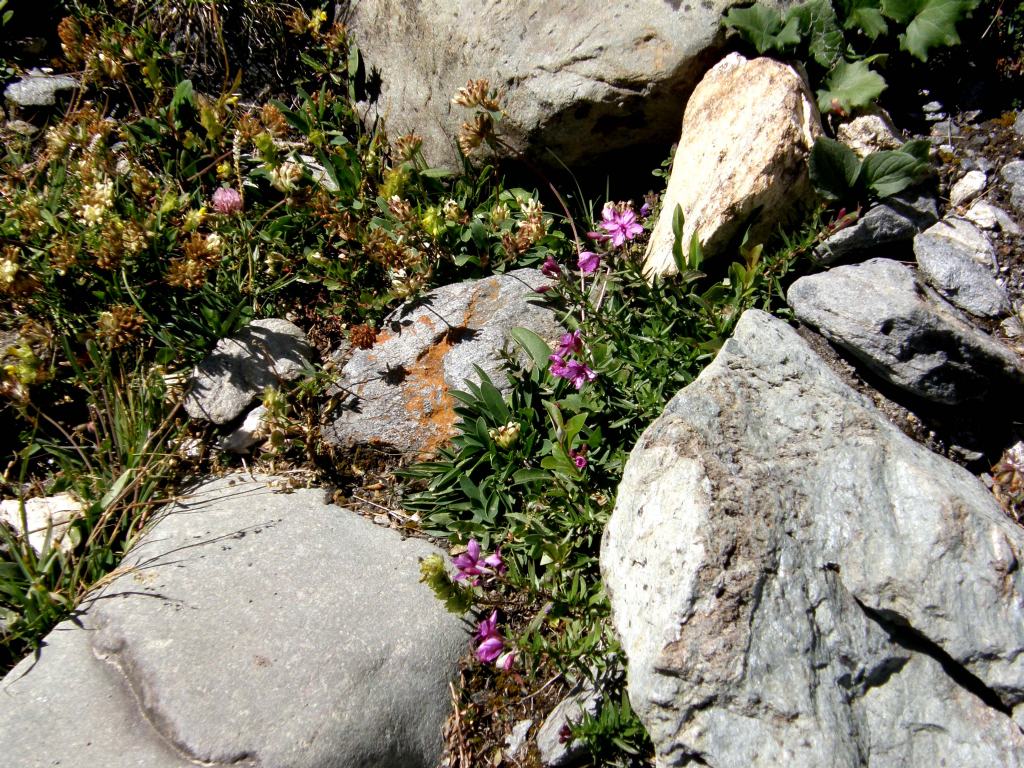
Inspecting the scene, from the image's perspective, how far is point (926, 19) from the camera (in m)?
3.90

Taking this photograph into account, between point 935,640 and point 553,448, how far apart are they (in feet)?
5.47

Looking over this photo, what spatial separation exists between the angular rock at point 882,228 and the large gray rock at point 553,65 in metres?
1.23

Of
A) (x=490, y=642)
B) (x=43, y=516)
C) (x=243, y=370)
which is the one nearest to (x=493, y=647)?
(x=490, y=642)

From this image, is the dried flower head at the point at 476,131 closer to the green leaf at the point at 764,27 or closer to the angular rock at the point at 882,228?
the green leaf at the point at 764,27

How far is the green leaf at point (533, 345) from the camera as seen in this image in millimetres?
3875

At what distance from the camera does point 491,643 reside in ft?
10.4

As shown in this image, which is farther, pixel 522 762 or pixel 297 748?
pixel 522 762

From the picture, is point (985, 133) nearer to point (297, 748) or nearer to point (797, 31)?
point (797, 31)

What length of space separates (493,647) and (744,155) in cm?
259

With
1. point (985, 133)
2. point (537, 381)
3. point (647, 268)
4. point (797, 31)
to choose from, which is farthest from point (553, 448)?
point (985, 133)

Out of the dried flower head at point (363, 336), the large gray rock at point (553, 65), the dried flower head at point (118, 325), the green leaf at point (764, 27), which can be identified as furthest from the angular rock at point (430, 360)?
the green leaf at point (764, 27)

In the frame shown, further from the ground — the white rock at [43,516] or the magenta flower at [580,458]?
the magenta flower at [580,458]

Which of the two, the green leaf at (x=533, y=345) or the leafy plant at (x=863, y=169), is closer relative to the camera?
the leafy plant at (x=863, y=169)

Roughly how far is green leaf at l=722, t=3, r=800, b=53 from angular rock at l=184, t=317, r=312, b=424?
2912 mm
